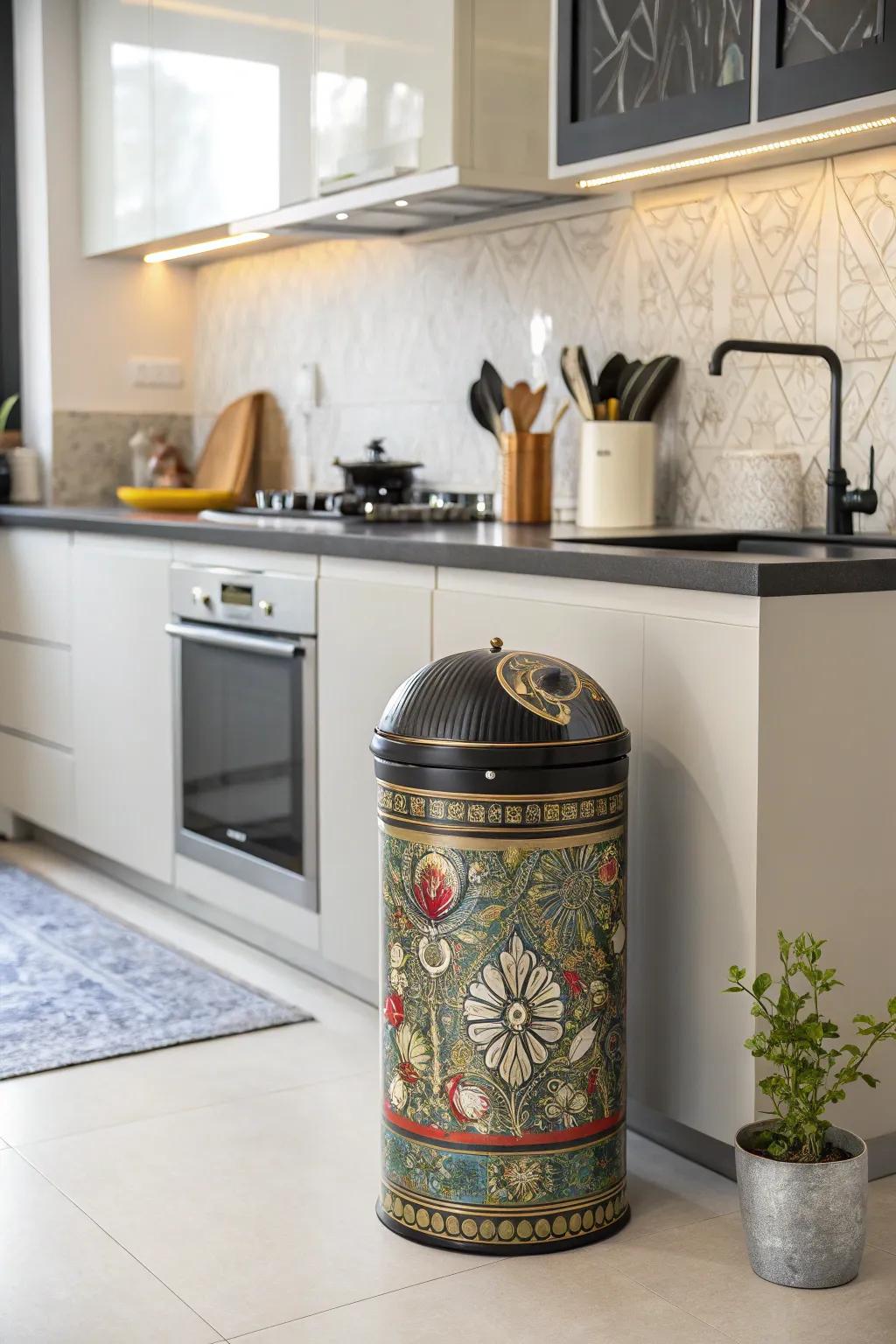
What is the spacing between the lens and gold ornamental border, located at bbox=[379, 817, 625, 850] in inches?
77.0

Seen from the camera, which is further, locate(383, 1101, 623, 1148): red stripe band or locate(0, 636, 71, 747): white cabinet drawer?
locate(0, 636, 71, 747): white cabinet drawer

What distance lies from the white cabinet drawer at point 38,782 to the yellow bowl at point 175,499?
679mm

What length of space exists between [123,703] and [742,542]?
5.02 ft

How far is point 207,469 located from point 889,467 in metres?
2.42

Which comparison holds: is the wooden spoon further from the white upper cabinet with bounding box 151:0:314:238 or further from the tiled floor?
the tiled floor

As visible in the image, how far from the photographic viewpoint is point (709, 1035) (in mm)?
2143

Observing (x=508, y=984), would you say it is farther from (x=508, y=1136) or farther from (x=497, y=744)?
(x=497, y=744)

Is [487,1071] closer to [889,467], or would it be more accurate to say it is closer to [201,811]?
[889,467]

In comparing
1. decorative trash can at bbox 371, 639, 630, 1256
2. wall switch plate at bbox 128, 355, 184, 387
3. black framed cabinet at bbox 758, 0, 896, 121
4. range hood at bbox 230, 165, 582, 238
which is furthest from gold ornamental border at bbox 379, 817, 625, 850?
wall switch plate at bbox 128, 355, 184, 387

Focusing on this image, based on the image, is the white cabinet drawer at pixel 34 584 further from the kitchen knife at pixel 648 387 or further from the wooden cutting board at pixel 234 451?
the kitchen knife at pixel 648 387

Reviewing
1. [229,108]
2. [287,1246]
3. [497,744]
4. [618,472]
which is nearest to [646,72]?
[618,472]

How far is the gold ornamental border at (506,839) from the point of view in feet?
6.42

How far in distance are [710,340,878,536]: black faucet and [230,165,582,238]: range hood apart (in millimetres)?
728

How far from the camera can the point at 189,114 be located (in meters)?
4.06
